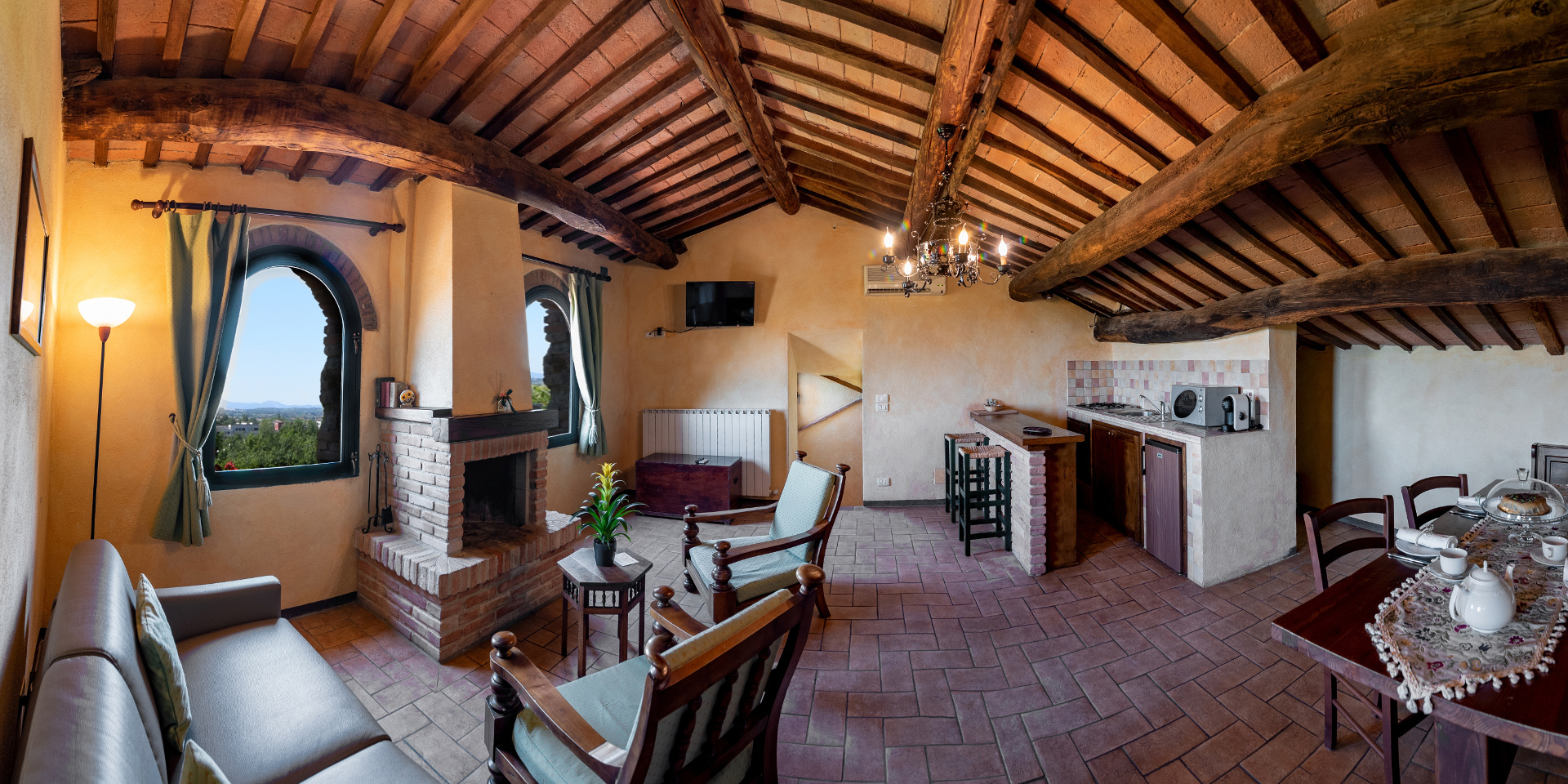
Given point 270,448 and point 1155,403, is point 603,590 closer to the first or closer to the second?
point 270,448

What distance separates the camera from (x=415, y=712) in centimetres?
223

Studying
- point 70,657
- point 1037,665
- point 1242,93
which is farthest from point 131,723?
point 1242,93

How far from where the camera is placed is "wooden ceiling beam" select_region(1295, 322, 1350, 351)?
4.12 metres

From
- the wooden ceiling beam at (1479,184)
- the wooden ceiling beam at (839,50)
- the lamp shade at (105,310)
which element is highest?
the wooden ceiling beam at (839,50)

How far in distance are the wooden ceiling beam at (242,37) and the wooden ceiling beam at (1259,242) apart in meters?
4.45

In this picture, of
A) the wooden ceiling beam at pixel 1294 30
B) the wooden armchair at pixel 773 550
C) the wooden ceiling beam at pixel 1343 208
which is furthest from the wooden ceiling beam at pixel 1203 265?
the wooden armchair at pixel 773 550

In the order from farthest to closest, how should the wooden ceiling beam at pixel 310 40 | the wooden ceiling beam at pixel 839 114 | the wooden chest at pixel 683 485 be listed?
the wooden chest at pixel 683 485, the wooden ceiling beam at pixel 839 114, the wooden ceiling beam at pixel 310 40

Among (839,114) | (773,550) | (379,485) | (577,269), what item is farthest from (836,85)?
(379,485)

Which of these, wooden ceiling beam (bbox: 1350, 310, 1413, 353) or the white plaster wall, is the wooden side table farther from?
the white plaster wall

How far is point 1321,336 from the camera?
14.0 ft

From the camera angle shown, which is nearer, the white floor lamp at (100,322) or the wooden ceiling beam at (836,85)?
the white floor lamp at (100,322)

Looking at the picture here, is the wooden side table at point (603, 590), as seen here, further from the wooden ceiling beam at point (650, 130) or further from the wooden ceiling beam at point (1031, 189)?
the wooden ceiling beam at point (1031, 189)

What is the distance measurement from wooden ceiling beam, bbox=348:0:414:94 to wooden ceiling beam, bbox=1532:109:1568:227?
13.6 ft

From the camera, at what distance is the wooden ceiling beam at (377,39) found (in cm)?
215
